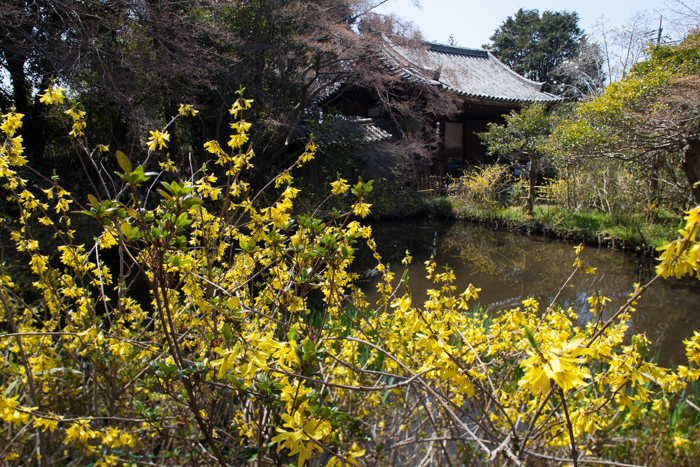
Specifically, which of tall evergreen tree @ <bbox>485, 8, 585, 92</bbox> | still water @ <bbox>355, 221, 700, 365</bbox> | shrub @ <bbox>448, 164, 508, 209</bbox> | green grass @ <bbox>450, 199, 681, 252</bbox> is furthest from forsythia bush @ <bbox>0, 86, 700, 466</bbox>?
tall evergreen tree @ <bbox>485, 8, 585, 92</bbox>

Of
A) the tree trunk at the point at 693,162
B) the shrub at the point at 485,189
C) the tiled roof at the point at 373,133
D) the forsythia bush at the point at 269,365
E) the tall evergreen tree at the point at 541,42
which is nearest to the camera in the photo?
the forsythia bush at the point at 269,365

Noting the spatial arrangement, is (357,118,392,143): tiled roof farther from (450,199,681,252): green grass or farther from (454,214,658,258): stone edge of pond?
(454,214,658,258): stone edge of pond

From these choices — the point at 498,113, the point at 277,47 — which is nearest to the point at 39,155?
the point at 277,47

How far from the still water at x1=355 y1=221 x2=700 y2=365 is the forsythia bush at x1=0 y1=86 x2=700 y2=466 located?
8.28 feet

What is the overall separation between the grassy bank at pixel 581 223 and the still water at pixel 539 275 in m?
0.25

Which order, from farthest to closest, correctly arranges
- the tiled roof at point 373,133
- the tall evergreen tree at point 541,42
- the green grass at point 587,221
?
1. the tall evergreen tree at point 541,42
2. the tiled roof at point 373,133
3. the green grass at point 587,221

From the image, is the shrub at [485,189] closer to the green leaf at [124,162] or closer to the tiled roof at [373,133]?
the tiled roof at [373,133]

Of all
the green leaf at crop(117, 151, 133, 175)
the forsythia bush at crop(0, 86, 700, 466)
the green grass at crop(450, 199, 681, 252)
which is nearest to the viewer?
the green leaf at crop(117, 151, 133, 175)

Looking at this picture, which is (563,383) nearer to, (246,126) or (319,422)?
(319,422)

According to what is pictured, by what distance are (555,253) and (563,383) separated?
774cm

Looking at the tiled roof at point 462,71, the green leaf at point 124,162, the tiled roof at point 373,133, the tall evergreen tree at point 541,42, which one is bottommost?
the green leaf at point 124,162

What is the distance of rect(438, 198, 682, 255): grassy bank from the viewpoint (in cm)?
712

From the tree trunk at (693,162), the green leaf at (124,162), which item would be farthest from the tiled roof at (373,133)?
the green leaf at (124,162)

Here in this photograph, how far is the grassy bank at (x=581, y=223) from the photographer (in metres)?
7.12
